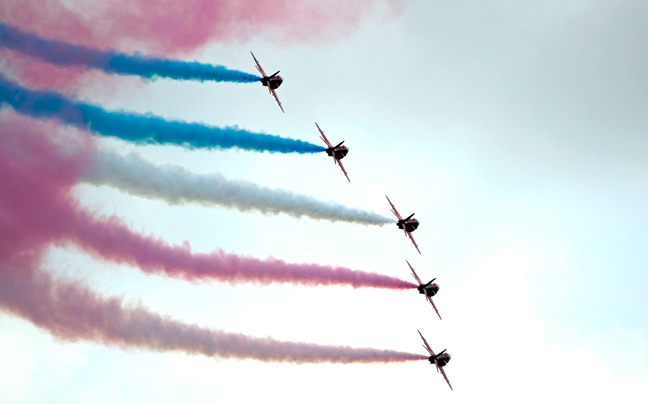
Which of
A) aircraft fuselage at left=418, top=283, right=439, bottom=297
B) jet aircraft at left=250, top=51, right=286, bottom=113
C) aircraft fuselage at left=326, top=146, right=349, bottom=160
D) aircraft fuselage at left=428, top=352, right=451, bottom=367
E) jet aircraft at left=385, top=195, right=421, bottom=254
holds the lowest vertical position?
aircraft fuselage at left=428, top=352, right=451, bottom=367

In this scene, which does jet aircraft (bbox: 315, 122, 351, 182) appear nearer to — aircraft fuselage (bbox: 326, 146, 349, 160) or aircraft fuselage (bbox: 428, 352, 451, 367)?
aircraft fuselage (bbox: 326, 146, 349, 160)

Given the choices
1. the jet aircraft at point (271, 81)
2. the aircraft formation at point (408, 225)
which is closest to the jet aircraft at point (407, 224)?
the aircraft formation at point (408, 225)

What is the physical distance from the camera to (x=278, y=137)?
225 feet

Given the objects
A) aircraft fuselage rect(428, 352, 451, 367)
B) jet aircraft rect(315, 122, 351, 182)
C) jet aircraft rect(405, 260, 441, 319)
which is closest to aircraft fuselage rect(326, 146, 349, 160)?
jet aircraft rect(315, 122, 351, 182)

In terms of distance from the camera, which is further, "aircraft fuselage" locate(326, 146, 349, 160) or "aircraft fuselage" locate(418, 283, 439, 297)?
"aircraft fuselage" locate(418, 283, 439, 297)

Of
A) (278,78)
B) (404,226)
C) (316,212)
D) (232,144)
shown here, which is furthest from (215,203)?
(404,226)

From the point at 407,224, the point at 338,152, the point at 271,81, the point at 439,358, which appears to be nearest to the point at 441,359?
the point at 439,358

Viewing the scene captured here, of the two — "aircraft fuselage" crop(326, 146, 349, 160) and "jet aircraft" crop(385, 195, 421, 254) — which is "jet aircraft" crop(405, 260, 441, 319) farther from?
"aircraft fuselage" crop(326, 146, 349, 160)

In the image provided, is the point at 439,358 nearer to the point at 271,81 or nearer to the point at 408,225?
the point at 408,225

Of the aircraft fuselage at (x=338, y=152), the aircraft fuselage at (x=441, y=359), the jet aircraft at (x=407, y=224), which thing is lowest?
the aircraft fuselage at (x=441, y=359)

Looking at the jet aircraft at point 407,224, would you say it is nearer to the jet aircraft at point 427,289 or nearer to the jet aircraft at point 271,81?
the jet aircraft at point 427,289

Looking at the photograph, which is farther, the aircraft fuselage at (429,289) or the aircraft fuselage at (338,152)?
the aircraft fuselage at (429,289)

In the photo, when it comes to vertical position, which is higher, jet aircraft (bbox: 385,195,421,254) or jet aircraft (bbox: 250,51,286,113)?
jet aircraft (bbox: 250,51,286,113)

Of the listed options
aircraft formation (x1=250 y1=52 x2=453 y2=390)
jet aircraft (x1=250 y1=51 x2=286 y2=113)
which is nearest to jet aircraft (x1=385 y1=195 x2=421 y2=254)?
aircraft formation (x1=250 y1=52 x2=453 y2=390)
